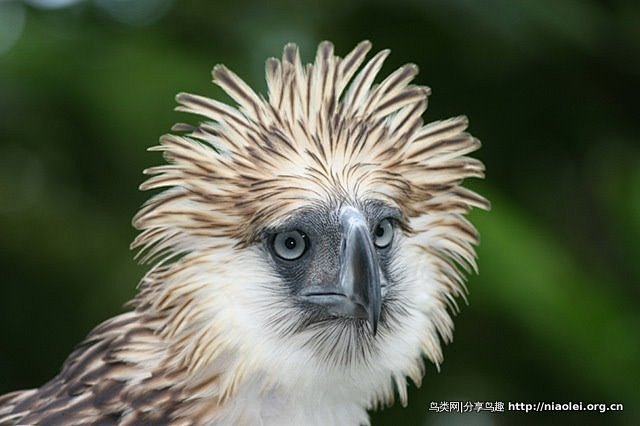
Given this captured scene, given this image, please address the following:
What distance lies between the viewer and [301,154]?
2469 mm

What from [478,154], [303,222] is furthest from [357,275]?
[478,154]

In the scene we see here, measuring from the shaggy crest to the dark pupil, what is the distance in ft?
0.24

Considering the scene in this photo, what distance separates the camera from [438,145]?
2.62m

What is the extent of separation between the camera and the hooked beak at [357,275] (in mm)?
2271

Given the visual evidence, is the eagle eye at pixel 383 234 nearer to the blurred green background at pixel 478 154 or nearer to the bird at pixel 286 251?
the bird at pixel 286 251

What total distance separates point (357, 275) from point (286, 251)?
243 millimetres

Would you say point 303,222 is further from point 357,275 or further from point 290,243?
point 357,275

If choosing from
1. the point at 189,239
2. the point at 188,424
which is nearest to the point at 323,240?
the point at 189,239

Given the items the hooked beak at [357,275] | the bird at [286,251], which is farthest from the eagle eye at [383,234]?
the hooked beak at [357,275]

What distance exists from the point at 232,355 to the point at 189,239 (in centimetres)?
32

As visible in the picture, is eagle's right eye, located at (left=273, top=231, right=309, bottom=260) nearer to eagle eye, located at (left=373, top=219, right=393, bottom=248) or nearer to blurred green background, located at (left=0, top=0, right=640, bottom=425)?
eagle eye, located at (left=373, top=219, right=393, bottom=248)

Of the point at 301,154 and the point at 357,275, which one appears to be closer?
the point at 357,275

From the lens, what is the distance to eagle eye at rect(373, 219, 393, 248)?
97.9 inches

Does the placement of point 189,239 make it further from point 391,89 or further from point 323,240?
point 391,89
